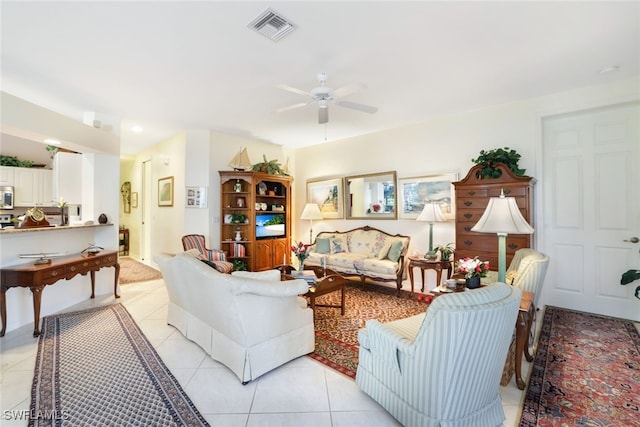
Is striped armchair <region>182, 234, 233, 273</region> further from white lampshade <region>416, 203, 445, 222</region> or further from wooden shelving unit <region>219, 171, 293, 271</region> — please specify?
white lampshade <region>416, 203, 445, 222</region>

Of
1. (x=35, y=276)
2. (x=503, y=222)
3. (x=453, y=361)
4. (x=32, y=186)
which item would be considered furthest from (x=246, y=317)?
(x=32, y=186)

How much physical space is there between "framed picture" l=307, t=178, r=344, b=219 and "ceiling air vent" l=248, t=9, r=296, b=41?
3.62m

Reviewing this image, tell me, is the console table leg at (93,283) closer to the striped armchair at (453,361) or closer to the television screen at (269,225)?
the television screen at (269,225)

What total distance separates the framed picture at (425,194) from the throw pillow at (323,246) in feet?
4.72

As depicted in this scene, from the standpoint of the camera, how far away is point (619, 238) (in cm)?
342

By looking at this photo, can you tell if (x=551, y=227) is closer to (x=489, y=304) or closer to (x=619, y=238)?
(x=619, y=238)

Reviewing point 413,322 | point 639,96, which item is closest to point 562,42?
point 639,96

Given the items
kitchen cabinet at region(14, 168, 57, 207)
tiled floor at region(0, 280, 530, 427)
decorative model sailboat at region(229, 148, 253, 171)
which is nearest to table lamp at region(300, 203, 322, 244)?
decorative model sailboat at region(229, 148, 253, 171)

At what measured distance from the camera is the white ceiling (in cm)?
214

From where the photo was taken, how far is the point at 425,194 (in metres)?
4.70

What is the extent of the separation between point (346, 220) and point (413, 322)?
12.1 ft

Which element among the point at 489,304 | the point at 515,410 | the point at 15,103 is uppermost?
the point at 15,103

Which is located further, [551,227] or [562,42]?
[551,227]

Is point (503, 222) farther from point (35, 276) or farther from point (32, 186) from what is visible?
point (32, 186)
